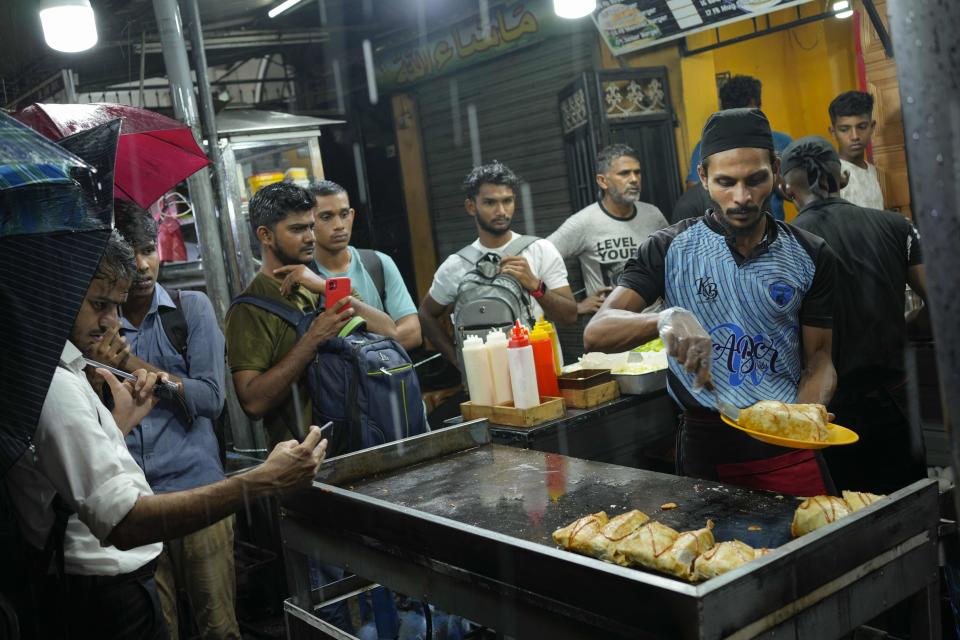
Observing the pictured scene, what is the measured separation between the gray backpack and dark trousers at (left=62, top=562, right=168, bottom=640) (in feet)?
8.36

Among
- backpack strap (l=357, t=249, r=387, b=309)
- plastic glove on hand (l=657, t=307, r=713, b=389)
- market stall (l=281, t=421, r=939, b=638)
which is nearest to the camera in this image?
market stall (l=281, t=421, r=939, b=638)

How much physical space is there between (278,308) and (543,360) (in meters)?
1.36

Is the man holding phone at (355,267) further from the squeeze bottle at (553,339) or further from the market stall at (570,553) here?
the market stall at (570,553)

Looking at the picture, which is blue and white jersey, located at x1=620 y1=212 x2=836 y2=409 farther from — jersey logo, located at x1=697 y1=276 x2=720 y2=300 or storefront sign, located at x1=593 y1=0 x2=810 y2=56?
storefront sign, located at x1=593 y1=0 x2=810 y2=56

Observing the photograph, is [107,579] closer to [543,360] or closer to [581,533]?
[581,533]

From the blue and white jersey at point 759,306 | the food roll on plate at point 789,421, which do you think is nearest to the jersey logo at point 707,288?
the blue and white jersey at point 759,306

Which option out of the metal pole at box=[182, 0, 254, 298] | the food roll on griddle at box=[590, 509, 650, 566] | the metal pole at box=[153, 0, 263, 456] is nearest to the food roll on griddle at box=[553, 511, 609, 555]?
the food roll on griddle at box=[590, 509, 650, 566]

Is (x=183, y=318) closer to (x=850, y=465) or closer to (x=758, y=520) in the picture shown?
(x=758, y=520)

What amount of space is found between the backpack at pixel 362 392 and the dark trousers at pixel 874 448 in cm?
214

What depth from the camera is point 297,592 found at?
10.1 ft

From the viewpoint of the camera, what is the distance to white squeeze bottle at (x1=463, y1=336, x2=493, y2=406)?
430 centimetres

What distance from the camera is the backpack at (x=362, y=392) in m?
3.70

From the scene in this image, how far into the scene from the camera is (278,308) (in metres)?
3.91

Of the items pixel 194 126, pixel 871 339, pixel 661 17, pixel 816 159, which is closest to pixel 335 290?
pixel 816 159
